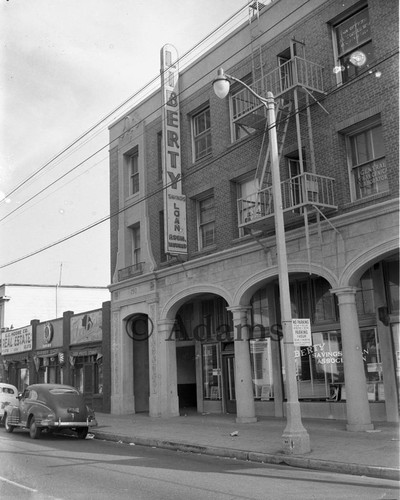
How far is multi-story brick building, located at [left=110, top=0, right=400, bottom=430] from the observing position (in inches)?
585

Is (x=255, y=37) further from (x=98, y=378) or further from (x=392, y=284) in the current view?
(x=98, y=378)

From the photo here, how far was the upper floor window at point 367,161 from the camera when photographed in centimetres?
1484

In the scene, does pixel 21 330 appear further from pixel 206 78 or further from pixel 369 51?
pixel 369 51

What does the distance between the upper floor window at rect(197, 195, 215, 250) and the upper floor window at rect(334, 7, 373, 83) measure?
671 cm

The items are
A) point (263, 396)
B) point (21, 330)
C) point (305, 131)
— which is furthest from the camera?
point (21, 330)

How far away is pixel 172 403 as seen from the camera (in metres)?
21.3

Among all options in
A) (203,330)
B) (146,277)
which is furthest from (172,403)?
(146,277)

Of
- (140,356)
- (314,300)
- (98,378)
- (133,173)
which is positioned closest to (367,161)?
(314,300)

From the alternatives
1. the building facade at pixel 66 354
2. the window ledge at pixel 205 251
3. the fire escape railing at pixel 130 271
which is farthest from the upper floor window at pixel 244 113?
the building facade at pixel 66 354

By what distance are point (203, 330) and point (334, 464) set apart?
12.3 meters

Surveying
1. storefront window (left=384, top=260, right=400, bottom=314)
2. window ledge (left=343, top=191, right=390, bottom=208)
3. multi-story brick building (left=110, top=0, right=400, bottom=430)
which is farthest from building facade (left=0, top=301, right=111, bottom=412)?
window ledge (left=343, top=191, right=390, bottom=208)

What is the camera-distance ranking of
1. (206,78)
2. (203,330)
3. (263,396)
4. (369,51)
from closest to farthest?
(369,51)
(263,396)
(206,78)
(203,330)

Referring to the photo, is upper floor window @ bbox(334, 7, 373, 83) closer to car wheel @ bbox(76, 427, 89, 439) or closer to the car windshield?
the car windshield

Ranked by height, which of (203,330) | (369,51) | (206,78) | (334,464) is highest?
(206,78)
